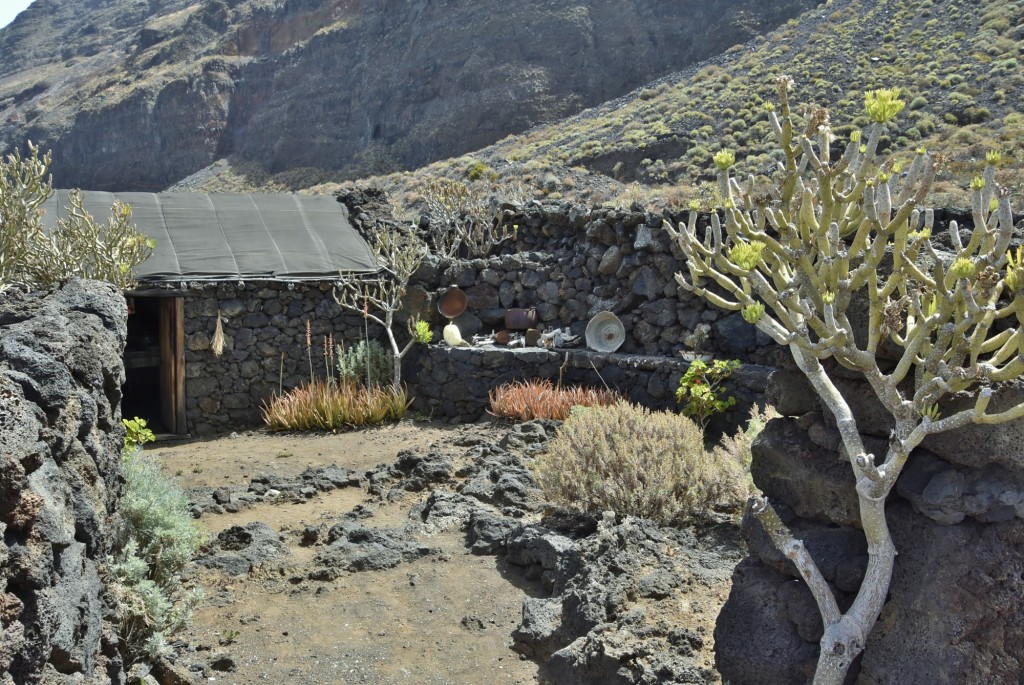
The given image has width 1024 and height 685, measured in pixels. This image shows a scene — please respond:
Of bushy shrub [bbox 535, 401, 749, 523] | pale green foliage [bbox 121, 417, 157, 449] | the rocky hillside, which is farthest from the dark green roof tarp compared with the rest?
the rocky hillside

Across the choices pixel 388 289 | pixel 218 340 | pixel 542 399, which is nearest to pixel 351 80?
pixel 388 289

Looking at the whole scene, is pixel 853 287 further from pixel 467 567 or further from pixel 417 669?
pixel 467 567

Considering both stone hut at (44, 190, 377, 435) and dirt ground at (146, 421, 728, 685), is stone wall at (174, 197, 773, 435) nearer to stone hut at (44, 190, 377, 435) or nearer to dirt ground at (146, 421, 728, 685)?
stone hut at (44, 190, 377, 435)

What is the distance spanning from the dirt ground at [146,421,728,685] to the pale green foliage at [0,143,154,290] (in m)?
2.67

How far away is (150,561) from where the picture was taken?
5.60 m

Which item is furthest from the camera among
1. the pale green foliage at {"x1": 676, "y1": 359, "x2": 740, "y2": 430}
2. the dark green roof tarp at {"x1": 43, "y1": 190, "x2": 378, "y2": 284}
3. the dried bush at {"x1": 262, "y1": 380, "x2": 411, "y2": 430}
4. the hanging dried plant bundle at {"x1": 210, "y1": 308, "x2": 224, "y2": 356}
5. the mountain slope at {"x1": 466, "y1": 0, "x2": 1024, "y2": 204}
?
the mountain slope at {"x1": 466, "y1": 0, "x2": 1024, "y2": 204}

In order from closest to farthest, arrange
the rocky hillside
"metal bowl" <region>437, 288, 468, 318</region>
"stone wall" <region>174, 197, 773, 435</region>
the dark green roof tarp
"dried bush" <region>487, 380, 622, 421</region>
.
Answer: "dried bush" <region>487, 380, 622, 421</region>, "stone wall" <region>174, 197, 773, 435</region>, the dark green roof tarp, "metal bowl" <region>437, 288, 468, 318</region>, the rocky hillside

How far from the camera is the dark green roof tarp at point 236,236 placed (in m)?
12.8

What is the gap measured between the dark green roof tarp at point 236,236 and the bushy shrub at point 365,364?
45.5 inches

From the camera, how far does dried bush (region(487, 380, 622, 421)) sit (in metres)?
10.7

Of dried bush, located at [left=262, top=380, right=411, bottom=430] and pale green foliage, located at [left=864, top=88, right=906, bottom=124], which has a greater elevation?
pale green foliage, located at [left=864, top=88, right=906, bottom=124]

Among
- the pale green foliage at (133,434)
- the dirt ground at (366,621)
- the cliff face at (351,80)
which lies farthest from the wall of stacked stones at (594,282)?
the cliff face at (351,80)

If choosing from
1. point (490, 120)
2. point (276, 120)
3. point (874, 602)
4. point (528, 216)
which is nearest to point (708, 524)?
point (874, 602)

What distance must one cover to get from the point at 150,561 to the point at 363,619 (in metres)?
1.37
